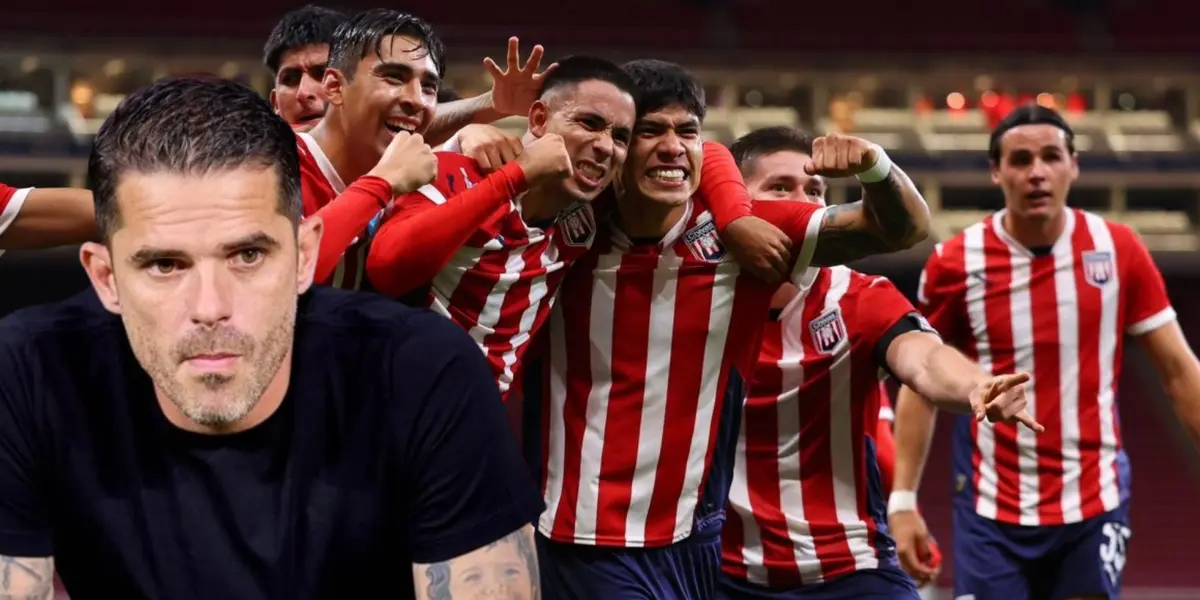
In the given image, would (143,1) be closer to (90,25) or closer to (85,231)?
(90,25)

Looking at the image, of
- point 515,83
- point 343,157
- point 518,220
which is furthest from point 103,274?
point 515,83

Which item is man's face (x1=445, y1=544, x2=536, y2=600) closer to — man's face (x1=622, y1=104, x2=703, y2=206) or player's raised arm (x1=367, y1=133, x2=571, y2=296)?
player's raised arm (x1=367, y1=133, x2=571, y2=296)

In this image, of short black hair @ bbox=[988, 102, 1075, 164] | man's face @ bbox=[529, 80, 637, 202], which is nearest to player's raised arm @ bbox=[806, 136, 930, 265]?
man's face @ bbox=[529, 80, 637, 202]

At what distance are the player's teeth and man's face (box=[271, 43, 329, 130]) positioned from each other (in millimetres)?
1339

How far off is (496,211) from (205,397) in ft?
5.02

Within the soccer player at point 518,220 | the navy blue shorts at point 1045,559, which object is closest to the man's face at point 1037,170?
the navy blue shorts at point 1045,559

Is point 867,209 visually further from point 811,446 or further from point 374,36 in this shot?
point 374,36

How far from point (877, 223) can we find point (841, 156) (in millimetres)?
277

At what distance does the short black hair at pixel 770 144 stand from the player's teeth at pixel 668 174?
0.53 meters

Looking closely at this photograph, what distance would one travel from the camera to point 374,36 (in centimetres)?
391

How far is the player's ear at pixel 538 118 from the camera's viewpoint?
12.4 feet

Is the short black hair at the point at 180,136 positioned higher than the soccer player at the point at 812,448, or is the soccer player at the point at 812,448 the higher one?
the short black hair at the point at 180,136

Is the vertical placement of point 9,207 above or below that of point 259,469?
above

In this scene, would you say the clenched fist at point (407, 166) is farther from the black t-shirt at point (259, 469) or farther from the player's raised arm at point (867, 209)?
the black t-shirt at point (259, 469)
